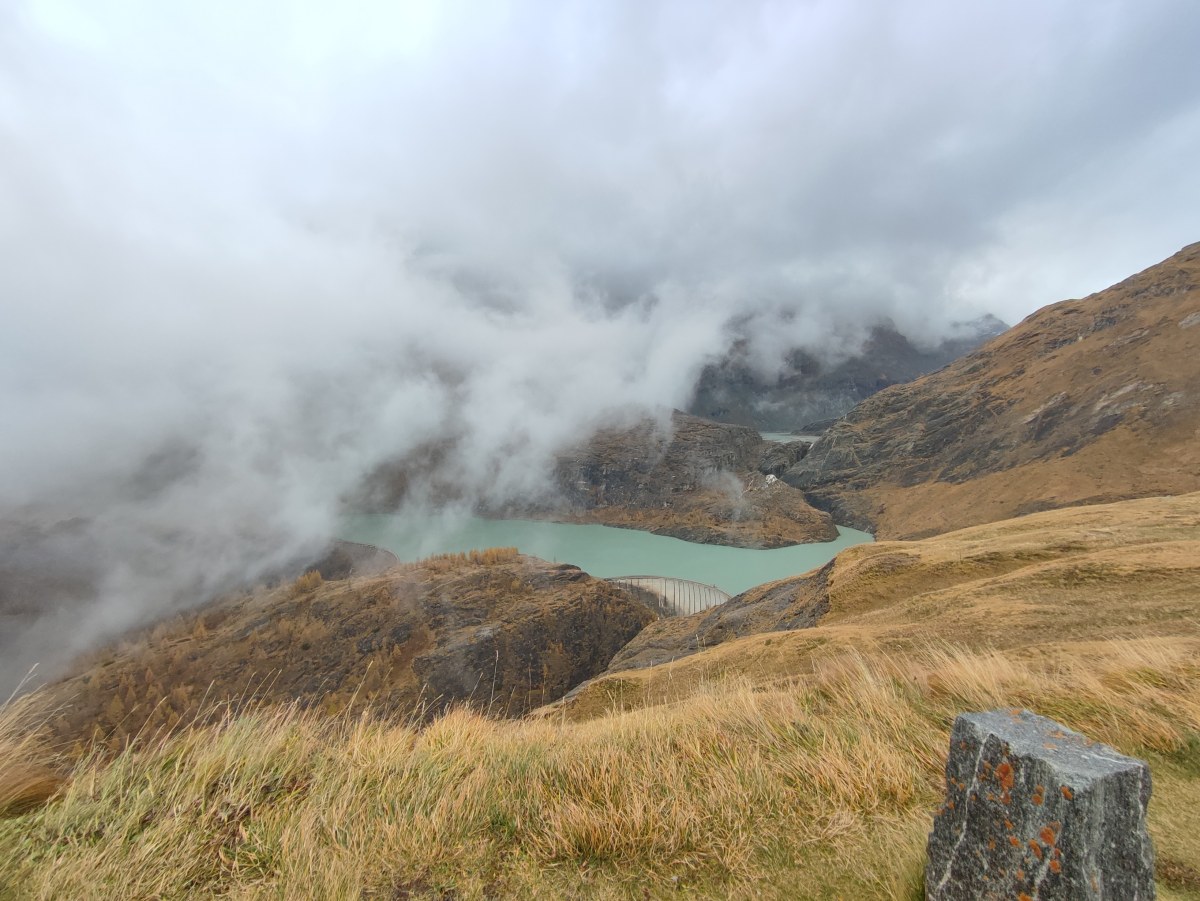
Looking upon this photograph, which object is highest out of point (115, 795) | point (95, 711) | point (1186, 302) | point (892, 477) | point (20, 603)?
point (1186, 302)

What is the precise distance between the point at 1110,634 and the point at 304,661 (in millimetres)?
26977

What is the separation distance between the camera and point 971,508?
→ 2146 inches

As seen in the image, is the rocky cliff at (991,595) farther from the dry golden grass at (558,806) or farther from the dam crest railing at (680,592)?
the dam crest railing at (680,592)

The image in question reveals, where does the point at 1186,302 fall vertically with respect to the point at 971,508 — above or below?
above

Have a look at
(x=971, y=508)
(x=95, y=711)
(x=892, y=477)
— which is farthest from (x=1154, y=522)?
(x=892, y=477)

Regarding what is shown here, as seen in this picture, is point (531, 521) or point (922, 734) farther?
point (531, 521)

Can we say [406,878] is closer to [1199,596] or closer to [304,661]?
[1199,596]

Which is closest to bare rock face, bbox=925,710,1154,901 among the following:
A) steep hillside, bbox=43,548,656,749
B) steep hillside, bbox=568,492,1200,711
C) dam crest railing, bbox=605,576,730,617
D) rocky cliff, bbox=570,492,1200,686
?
steep hillside, bbox=568,492,1200,711

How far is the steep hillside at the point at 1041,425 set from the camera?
154ft

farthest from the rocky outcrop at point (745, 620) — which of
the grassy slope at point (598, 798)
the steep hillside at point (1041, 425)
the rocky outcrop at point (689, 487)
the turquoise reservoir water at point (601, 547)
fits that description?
the steep hillside at point (1041, 425)

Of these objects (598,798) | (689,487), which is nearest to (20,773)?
(598,798)

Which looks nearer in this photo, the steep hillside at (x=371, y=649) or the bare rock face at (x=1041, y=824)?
the bare rock face at (x=1041, y=824)

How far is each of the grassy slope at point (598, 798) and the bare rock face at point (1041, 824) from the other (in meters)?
0.34

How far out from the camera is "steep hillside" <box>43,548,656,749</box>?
2048 centimetres
